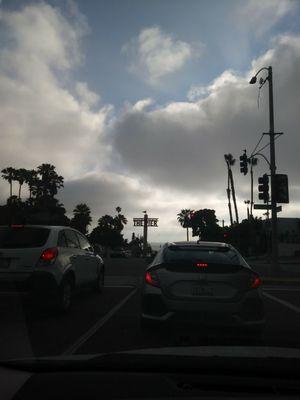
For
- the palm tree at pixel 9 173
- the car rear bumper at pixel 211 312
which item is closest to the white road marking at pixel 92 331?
the car rear bumper at pixel 211 312

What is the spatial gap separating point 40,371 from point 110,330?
184 inches

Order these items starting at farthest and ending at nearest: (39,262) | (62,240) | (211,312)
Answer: (62,240) < (39,262) < (211,312)

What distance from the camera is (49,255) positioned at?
29.5 feet

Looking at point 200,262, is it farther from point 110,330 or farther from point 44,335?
Answer: point 44,335

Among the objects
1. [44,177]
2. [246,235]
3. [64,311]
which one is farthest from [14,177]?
[64,311]

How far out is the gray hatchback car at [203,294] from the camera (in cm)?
645

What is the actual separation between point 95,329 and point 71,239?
9.55ft

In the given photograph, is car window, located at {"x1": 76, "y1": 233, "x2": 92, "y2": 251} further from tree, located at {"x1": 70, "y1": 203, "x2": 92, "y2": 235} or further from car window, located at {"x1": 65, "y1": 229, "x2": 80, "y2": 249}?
tree, located at {"x1": 70, "y1": 203, "x2": 92, "y2": 235}

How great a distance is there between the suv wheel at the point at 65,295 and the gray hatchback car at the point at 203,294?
259cm

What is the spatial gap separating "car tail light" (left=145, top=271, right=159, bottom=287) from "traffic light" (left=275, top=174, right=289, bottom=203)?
48.5 ft

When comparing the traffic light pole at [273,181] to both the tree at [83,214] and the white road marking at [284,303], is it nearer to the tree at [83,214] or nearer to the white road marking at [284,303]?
the white road marking at [284,303]

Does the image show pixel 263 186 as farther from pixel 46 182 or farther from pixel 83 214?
pixel 83 214

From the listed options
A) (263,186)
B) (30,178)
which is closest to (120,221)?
(30,178)

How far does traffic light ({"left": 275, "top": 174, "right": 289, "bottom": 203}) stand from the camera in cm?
2066
